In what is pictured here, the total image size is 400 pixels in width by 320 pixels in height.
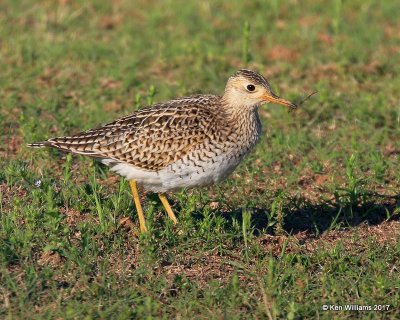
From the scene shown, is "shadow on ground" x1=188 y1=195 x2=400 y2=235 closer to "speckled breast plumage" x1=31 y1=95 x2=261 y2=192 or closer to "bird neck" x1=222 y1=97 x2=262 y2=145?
"speckled breast plumage" x1=31 y1=95 x2=261 y2=192

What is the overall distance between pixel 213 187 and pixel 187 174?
4.04 ft

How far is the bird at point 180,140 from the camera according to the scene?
8.20 meters

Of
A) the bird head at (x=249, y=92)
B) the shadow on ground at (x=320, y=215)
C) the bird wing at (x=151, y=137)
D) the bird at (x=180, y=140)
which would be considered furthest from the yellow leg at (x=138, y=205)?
the bird head at (x=249, y=92)

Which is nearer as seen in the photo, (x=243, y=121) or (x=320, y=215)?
(x=243, y=121)

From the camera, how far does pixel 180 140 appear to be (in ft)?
27.2

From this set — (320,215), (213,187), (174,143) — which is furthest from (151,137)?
(320,215)

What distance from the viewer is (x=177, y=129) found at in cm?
834

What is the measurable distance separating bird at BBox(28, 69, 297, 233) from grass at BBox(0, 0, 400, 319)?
Answer: 285mm

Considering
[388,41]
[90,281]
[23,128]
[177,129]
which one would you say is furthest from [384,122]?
[90,281]

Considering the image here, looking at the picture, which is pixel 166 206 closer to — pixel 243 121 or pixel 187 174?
pixel 187 174

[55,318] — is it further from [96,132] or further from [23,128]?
[23,128]

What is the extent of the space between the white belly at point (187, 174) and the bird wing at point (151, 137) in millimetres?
67

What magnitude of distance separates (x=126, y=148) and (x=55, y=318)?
2.02m

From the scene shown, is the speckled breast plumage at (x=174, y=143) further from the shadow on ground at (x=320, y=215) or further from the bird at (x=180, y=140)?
the shadow on ground at (x=320, y=215)
